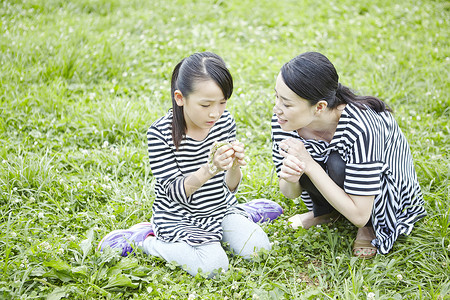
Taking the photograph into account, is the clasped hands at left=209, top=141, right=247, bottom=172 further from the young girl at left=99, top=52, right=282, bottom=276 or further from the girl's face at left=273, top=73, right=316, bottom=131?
the girl's face at left=273, top=73, right=316, bottom=131

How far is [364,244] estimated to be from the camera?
2811 mm

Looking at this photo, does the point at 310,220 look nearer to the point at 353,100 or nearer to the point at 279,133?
the point at 279,133

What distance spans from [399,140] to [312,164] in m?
0.60

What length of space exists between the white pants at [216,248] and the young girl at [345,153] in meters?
0.37

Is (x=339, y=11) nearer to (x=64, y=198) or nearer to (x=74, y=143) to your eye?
(x=74, y=143)

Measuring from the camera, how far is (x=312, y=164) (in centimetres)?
259

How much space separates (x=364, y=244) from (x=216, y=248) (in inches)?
37.0

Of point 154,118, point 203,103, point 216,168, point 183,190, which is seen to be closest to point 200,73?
point 203,103

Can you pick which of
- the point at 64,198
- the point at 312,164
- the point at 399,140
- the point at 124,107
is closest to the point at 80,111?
the point at 124,107

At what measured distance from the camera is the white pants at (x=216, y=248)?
2.63 metres

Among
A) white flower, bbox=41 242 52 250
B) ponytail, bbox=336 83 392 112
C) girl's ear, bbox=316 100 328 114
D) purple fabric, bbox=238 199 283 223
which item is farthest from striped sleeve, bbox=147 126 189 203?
ponytail, bbox=336 83 392 112

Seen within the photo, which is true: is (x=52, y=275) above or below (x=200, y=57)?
below

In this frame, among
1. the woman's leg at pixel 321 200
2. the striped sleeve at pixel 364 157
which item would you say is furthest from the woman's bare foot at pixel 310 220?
the striped sleeve at pixel 364 157

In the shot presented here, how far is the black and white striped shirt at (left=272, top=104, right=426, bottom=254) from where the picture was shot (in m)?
2.50
